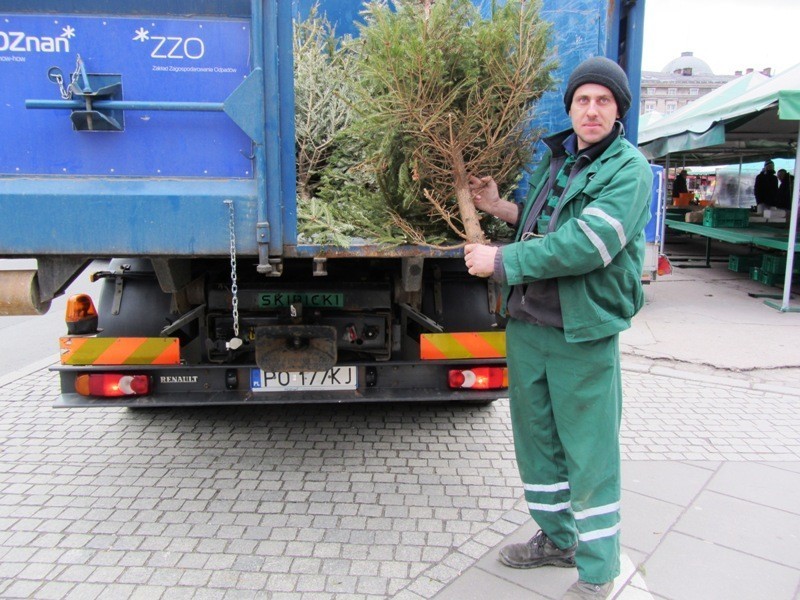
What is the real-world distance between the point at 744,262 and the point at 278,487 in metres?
11.1

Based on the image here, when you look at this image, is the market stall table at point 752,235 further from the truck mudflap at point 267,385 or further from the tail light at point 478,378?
the truck mudflap at point 267,385

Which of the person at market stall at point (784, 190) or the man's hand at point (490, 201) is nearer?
the man's hand at point (490, 201)

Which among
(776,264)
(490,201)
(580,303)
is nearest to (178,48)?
(490,201)

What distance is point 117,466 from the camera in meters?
3.74

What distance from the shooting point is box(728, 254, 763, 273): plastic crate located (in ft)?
38.1

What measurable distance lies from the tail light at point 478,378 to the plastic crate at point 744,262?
994cm

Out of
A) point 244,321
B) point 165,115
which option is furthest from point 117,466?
point 165,115

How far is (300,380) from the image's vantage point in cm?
346

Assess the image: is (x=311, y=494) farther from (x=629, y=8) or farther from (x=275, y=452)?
(x=629, y=8)

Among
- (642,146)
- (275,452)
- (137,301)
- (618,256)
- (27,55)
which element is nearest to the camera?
(618,256)

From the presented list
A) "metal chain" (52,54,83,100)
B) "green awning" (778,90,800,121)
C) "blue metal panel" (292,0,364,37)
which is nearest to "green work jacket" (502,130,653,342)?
"metal chain" (52,54,83,100)

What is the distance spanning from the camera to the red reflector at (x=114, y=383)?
341 centimetres

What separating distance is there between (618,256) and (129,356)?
2.59 m

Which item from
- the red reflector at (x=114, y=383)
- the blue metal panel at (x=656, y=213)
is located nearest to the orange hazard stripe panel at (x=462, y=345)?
the red reflector at (x=114, y=383)
